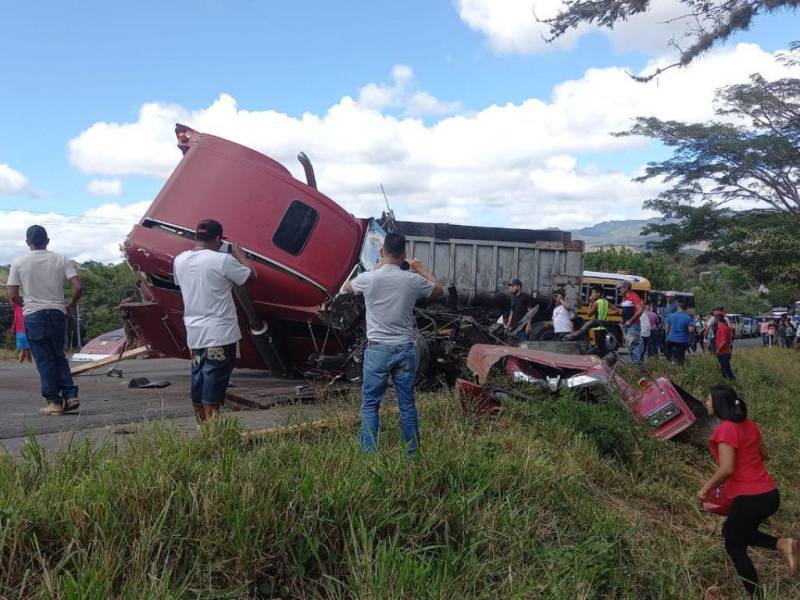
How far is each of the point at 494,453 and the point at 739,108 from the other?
1868 centimetres

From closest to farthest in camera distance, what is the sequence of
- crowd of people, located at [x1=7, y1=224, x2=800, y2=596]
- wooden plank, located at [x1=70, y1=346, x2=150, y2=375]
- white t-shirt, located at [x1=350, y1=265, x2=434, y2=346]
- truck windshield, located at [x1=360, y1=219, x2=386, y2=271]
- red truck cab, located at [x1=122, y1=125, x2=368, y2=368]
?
crowd of people, located at [x1=7, y1=224, x2=800, y2=596], white t-shirt, located at [x1=350, y1=265, x2=434, y2=346], red truck cab, located at [x1=122, y1=125, x2=368, y2=368], truck windshield, located at [x1=360, y1=219, x2=386, y2=271], wooden plank, located at [x1=70, y1=346, x2=150, y2=375]

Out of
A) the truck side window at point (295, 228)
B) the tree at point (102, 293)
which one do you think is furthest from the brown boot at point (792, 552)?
the tree at point (102, 293)

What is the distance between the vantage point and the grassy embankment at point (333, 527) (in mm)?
2662

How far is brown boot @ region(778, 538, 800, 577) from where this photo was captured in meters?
3.91

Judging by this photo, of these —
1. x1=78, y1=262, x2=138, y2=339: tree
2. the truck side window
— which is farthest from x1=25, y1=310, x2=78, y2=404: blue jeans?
x1=78, y1=262, x2=138, y2=339: tree

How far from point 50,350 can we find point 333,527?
367cm

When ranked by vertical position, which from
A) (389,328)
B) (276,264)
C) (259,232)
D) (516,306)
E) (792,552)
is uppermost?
(259,232)

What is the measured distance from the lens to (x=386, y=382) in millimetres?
4656

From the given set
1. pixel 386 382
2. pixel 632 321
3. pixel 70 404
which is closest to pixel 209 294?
pixel 386 382

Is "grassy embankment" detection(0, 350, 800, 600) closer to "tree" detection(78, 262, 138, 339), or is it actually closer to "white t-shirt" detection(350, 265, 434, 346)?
"white t-shirt" detection(350, 265, 434, 346)

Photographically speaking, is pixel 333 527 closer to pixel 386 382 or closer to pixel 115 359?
pixel 386 382

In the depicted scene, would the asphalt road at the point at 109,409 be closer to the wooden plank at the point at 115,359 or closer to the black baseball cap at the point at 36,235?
the wooden plank at the point at 115,359

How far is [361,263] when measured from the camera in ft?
25.3

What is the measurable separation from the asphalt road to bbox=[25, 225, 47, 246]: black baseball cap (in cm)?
140
